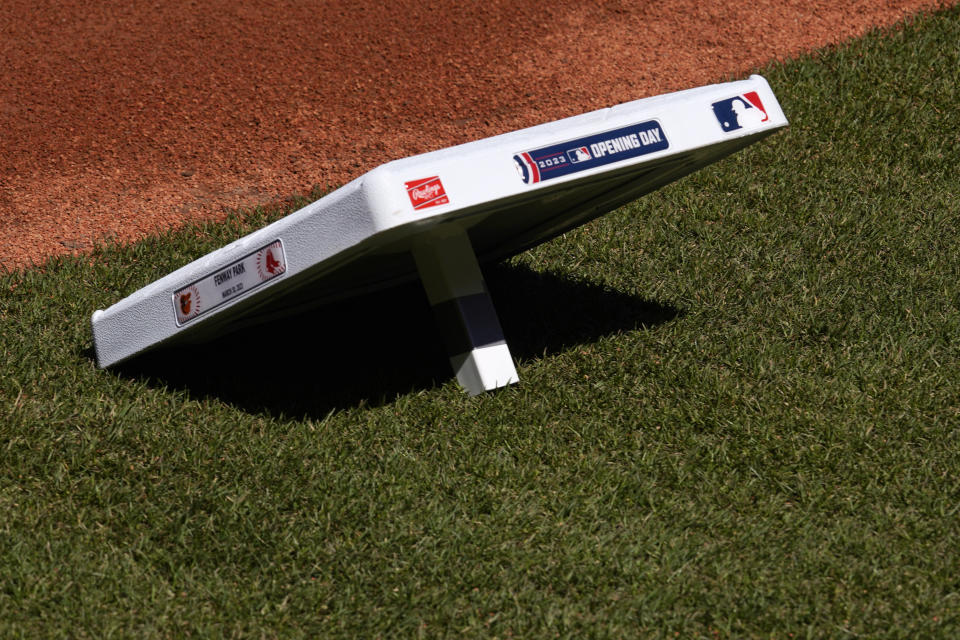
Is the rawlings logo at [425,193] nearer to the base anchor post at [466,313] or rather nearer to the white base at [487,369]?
the base anchor post at [466,313]

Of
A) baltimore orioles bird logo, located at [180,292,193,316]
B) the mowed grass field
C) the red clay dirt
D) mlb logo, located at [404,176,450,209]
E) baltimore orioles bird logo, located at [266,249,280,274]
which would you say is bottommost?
the mowed grass field

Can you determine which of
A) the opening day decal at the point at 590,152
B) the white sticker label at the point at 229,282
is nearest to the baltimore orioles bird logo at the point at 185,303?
the white sticker label at the point at 229,282

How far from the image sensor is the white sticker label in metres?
3.35

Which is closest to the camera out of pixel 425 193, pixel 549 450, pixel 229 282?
pixel 425 193

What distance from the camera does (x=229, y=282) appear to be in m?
3.52

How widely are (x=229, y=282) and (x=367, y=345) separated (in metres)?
1.11

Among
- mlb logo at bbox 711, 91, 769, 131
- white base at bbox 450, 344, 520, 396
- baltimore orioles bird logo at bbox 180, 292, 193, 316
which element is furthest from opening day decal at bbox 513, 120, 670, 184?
baltimore orioles bird logo at bbox 180, 292, 193, 316

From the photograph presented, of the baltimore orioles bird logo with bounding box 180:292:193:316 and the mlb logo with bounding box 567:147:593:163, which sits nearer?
the mlb logo with bounding box 567:147:593:163

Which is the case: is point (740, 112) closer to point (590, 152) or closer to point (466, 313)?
point (590, 152)

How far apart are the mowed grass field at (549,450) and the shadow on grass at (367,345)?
1 cm

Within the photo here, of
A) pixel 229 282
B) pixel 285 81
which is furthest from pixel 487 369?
pixel 285 81

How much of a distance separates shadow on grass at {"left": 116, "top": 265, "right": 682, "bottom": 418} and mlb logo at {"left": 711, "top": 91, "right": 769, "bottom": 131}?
1234 millimetres

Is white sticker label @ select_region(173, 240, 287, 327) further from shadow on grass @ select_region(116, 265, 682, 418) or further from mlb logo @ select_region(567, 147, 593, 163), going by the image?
mlb logo @ select_region(567, 147, 593, 163)

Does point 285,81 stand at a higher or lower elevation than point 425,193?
higher
